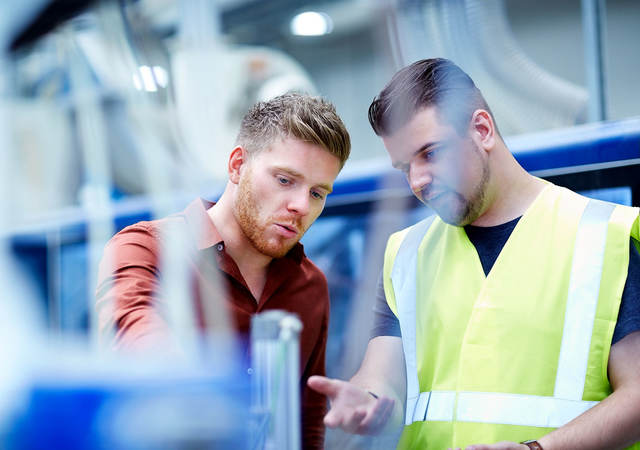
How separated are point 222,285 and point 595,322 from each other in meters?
0.63

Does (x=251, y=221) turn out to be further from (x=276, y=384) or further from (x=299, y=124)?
(x=276, y=384)

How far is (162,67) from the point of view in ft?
4.96

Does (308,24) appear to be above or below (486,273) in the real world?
above

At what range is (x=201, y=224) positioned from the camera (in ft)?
4.06

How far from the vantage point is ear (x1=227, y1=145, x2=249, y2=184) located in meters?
1.21

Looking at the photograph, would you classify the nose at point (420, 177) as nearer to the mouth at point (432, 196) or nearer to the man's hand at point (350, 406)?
the mouth at point (432, 196)

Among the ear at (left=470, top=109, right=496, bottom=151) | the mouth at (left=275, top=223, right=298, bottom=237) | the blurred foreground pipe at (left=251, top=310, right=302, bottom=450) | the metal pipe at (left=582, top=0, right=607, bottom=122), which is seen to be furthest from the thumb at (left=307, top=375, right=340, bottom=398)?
the metal pipe at (left=582, top=0, right=607, bottom=122)

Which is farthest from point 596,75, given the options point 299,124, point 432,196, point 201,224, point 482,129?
point 201,224

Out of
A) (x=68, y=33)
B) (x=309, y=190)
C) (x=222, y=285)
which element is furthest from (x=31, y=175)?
(x=309, y=190)

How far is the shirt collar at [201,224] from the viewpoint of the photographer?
121 centimetres

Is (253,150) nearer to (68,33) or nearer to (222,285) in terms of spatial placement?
(222,285)

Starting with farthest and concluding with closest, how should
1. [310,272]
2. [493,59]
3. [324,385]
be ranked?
1. [493,59]
2. [310,272]
3. [324,385]

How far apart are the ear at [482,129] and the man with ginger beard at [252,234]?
0.24m

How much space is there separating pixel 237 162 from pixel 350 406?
46cm
